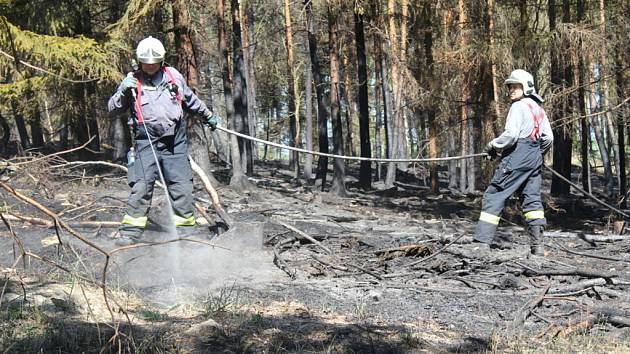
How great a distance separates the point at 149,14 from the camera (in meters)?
13.5

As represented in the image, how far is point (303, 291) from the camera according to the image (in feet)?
17.2

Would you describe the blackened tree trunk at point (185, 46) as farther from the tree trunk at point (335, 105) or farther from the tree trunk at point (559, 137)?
the tree trunk at point (559, 137)

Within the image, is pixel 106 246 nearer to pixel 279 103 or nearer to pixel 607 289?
pixel 607 289

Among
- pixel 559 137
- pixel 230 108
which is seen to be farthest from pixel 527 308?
pixel 230 108

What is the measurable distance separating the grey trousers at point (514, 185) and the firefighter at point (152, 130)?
10.8ft

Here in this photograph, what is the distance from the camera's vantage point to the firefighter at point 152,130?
5887mm

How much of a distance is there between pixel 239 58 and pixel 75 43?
27.7ft

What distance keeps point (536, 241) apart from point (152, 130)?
4350 millimetres

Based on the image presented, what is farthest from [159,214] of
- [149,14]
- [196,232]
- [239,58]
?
[239,58]

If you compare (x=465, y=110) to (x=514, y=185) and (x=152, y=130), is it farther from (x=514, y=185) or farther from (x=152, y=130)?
(x=152, y=130)

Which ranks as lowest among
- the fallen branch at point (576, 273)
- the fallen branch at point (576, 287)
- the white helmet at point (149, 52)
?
the fallen branch at point (576, 287)

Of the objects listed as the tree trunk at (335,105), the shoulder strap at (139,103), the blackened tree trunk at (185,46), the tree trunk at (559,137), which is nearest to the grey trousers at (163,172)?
the shoulder strap at (139,103)

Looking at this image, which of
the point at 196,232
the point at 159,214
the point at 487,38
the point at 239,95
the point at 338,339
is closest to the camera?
the point at 338,339

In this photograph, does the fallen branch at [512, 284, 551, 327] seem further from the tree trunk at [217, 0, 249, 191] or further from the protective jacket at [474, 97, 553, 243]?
the tree trunk at [217, 0, 249, 191]
